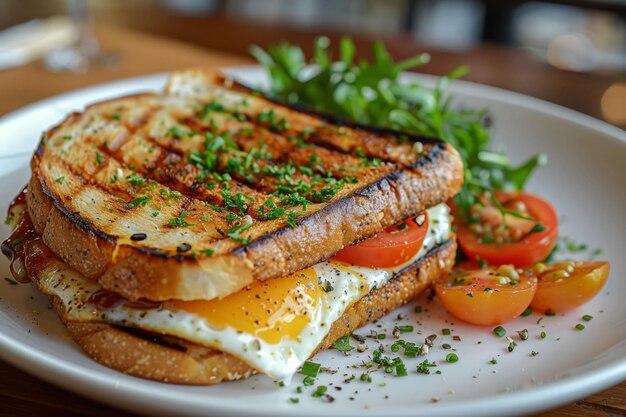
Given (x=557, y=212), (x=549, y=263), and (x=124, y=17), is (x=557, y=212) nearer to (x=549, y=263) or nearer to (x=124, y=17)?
(x=549, y=263)

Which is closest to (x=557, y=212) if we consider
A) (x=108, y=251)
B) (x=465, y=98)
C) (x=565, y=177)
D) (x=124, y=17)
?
(x=565, y=177)

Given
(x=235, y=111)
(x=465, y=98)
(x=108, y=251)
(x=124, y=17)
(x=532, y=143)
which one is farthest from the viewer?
(x=124, y=17)

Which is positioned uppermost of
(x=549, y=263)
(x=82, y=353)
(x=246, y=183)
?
(x=246, y=183)

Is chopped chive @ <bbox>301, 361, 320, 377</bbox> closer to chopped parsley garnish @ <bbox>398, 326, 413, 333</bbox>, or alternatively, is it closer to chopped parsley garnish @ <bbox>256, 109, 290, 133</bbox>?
chopped parsley garnish @ <bbox>398, 326, 413, 333</bbox>

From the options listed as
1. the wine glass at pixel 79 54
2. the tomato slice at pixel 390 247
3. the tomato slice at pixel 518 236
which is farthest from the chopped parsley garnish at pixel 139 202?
the wine glass at pixel 79 54

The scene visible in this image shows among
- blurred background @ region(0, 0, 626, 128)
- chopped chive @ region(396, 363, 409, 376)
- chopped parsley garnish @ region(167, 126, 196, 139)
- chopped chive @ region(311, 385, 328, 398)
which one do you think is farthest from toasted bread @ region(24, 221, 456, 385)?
blurred background @ region(0, 0, 626, 128)

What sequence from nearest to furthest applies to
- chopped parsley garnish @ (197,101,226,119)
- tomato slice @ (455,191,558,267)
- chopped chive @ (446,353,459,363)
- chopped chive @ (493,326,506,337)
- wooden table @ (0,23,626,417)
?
wooden table @ (0,23,626,417) < chopped chive @ (446,353,459,363) < chopped chive @ (493,326,506,337) < tomato slice @ (455,191,558,267) < chopped parsley garnish @ (197,101,226,119)
